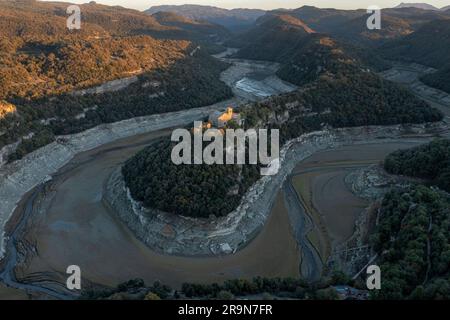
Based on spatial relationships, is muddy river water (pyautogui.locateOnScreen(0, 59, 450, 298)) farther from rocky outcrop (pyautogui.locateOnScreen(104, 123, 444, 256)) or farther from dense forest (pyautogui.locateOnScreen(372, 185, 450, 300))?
dense forest (pyautogui.locateOnScreen(372, 185, 450, 300))

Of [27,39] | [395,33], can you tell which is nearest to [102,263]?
[27,39]

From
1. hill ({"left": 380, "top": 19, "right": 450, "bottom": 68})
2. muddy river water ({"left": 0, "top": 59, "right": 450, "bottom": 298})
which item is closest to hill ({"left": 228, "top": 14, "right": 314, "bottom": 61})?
hill ({"left": 380, "top": 19, "right": 450, "bottom": 68})

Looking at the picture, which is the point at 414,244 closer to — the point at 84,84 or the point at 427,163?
the point at 427,163

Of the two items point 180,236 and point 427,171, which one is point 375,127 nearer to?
point 427,171

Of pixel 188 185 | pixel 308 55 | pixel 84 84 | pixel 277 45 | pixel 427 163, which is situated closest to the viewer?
pixel 188 185

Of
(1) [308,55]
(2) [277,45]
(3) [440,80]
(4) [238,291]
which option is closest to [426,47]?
(3) [440,80]
